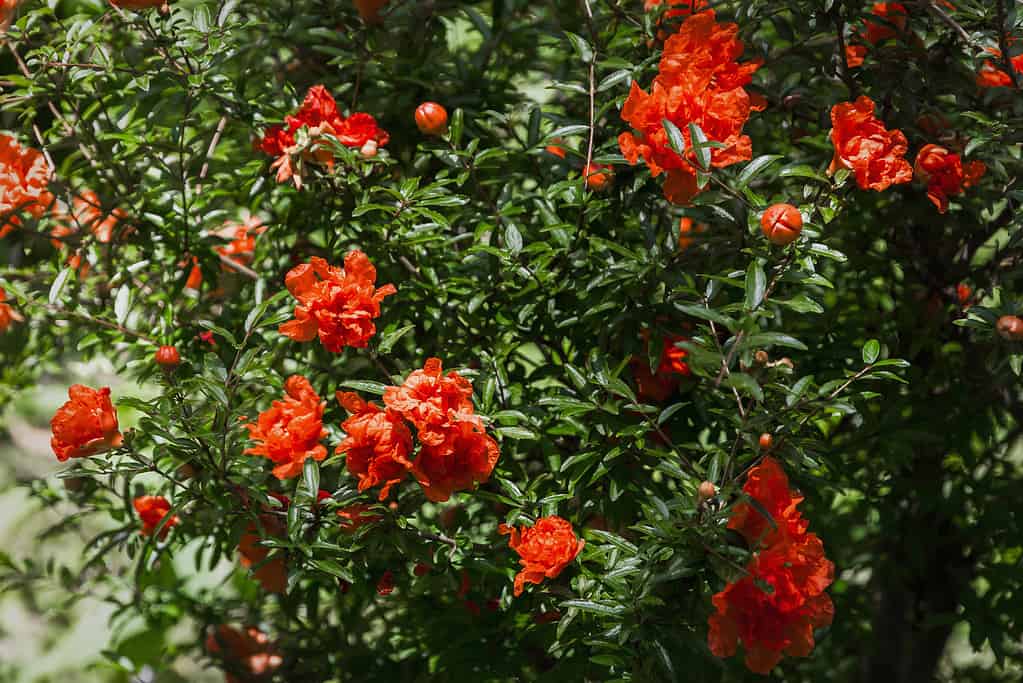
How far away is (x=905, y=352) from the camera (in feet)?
4.78

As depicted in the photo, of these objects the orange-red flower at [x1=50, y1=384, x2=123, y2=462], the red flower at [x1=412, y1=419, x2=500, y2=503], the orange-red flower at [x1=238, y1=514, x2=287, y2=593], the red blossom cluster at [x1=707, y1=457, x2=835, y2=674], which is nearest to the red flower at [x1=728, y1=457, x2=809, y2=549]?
the red blossom cluster at [x1=707, y1=457, x2=835, y2=674]

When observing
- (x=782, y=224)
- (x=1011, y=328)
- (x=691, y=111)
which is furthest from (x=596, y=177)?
(x=1011, y=328)

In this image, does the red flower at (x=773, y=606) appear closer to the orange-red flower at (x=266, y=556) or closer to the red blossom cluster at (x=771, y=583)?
the red blossom cluster at (x=771, y=583)

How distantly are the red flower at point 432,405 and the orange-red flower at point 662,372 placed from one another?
330 mm

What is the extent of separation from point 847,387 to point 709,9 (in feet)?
1.79

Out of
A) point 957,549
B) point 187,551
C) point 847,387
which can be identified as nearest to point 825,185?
point 847,387

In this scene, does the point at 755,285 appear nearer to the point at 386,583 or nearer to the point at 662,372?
the point at 662,372

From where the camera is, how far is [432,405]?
105cm

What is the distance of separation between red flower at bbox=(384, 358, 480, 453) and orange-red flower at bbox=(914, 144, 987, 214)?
624 millimetres

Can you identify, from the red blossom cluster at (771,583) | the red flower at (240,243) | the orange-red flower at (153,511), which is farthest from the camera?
the red flower at (240,243)

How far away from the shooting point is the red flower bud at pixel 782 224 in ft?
3.41

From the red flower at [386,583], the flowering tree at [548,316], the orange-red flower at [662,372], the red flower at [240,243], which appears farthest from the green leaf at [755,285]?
the red flower at [240,243]

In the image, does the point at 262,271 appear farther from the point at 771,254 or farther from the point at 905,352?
the point at 905,352

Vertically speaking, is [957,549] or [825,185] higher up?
[825,185]
